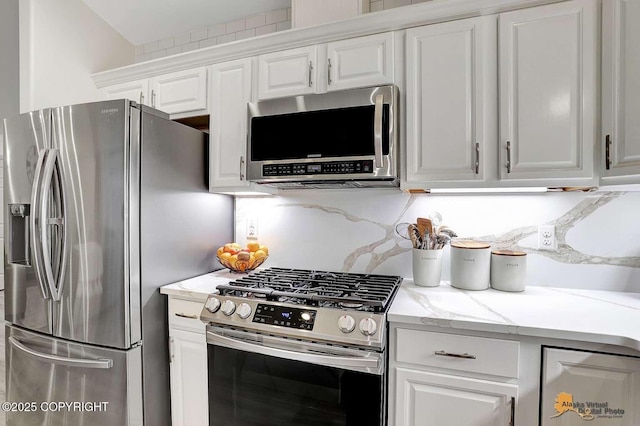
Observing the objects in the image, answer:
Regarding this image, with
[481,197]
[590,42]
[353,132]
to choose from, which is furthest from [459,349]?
[590,42]

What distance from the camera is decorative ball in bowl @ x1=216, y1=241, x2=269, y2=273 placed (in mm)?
1972

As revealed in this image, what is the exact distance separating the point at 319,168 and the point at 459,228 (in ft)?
2.83

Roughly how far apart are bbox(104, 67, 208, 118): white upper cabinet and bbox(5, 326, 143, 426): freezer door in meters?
1.39

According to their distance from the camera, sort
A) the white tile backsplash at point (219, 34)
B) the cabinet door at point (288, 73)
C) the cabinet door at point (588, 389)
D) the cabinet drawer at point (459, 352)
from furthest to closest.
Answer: the white tile backsplash at point (219, 34), the cabinet door at point (288, 73), the cabinet drawer at point (459, 352), the cabinet door at point (588, 389)

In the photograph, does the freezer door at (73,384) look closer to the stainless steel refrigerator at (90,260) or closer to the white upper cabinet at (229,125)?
the stainless steel refrigerator at (90,260)

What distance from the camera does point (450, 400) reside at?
1200mm

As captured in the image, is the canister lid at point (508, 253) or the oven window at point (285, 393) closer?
the oven window at point (285, 393)

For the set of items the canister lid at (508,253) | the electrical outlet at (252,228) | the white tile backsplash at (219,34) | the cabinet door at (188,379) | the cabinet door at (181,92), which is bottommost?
the cabinet door at (188,379)

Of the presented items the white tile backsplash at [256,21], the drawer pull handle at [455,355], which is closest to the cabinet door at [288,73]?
the white tile backsplash at [256,21]

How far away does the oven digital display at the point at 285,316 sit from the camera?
51.8 inches

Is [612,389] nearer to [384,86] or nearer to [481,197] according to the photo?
[481,197]

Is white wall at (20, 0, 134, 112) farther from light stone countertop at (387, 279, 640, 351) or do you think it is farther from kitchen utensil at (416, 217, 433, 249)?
light stone countertop at (387, 279, 640, 351)

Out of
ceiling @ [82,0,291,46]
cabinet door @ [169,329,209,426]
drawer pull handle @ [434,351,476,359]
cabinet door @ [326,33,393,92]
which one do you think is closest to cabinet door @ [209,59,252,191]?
cabinet door @ [326,33,393,92]

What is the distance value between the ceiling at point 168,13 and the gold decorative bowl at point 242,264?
172cm
